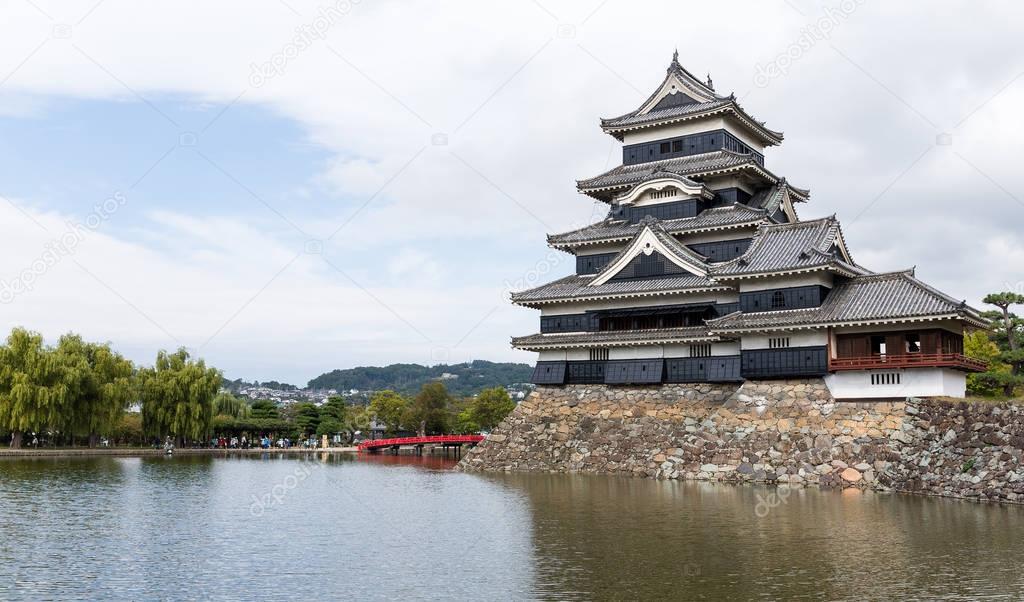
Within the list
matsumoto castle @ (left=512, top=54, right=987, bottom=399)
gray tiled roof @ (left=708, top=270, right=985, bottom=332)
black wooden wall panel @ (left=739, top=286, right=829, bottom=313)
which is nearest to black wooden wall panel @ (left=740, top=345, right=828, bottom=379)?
matsumoto castle @ (left=512, top=54, right=987, bottom=399)

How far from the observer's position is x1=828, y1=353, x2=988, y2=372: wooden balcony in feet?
107

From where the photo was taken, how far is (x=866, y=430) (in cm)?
3319

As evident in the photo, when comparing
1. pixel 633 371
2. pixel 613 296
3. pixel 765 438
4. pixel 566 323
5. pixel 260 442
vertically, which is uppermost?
pixel 613 296

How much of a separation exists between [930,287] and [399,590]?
25.9 metres

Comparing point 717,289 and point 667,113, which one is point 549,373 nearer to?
point 717,289

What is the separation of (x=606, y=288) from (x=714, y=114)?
1068cm

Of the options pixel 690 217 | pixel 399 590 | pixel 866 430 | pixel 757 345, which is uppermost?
pixel 690 217

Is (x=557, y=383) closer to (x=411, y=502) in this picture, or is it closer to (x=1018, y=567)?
(x=411, y=502)

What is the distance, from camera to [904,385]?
3388 cm

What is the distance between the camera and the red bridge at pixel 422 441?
65.1 m

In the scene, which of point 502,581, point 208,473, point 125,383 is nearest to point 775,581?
point 502,581

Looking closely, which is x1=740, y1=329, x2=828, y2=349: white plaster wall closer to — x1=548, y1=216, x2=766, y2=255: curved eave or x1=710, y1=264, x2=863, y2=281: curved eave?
x1=710, y1=264, x2=863, y2=281: curved eave

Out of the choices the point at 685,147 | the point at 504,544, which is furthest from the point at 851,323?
the point at 504,544

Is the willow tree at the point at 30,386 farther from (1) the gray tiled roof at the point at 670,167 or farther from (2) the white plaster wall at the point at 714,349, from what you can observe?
(2) the white plaster wall at the point at 714,349
